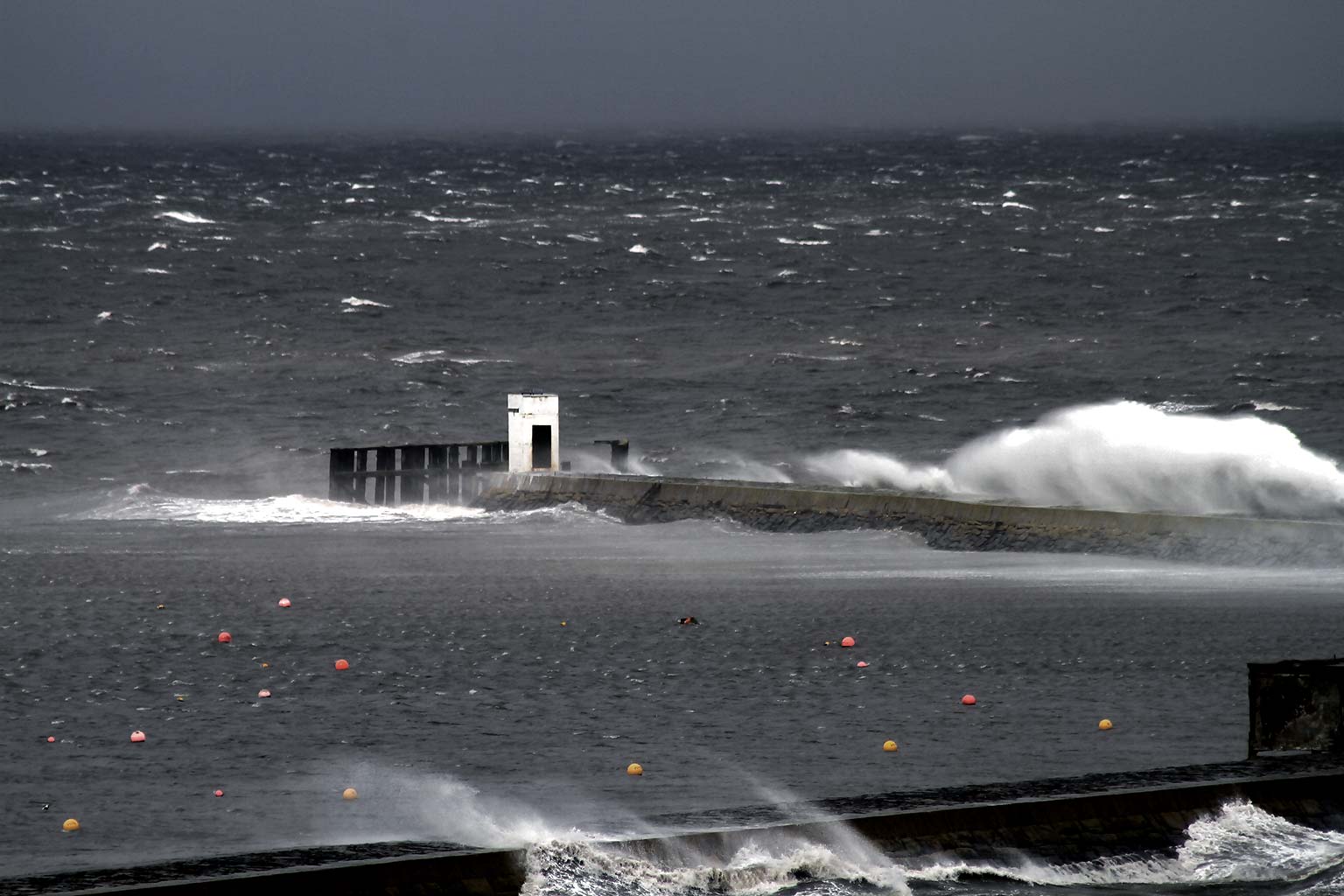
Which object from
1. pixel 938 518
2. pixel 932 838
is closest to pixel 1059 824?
pixel 932 838

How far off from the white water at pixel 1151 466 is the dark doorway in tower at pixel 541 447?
6.46 m

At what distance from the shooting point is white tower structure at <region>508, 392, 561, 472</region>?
112 ft

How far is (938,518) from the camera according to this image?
87.2ft

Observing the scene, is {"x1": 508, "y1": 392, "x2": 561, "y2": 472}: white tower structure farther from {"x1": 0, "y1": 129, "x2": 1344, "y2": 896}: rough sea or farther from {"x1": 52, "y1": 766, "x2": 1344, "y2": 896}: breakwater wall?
{"x1": 52, "y1": 766, "x2": 1344, "y2": 896}: breakwater wall

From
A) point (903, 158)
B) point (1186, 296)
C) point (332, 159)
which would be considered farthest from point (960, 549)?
point (332, 159)

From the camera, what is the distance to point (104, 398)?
5312 centimetres

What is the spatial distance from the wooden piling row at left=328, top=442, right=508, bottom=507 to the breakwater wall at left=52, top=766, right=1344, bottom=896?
23.8 meters

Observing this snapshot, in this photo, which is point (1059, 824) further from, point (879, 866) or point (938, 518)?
point (938, 518)

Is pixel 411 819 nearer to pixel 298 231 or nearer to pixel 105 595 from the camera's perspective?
pixel 105 595

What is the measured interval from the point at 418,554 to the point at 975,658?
10740 millimetres

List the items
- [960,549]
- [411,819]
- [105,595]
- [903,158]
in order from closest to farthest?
[411,819]
[105,595]
[960,549]
[903,158]

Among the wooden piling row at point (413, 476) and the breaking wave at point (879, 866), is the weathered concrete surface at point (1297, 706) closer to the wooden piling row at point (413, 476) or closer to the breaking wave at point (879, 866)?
the breaking wave at point (879, 866)

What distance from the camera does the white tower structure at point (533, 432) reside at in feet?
112

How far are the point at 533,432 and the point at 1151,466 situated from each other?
33.5 feet
